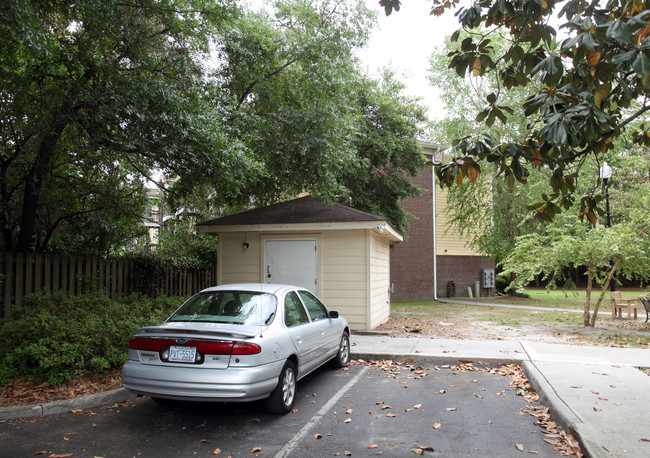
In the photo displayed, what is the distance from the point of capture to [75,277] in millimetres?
10719

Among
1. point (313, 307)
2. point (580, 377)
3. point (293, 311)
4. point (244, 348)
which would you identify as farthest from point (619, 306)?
point (244, 348)

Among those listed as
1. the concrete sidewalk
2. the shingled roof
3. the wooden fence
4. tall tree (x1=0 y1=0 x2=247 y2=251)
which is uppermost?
tall tree (x1=0 y1=0 x2=247 y2=251)

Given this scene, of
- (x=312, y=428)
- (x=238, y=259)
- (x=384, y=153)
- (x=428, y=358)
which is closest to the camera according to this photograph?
(x=312, y=428)

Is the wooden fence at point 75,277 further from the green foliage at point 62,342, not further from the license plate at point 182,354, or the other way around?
the license plate at point 182,354

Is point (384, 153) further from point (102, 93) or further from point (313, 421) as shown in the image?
point (313, 421)

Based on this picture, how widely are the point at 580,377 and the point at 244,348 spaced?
16.8ft

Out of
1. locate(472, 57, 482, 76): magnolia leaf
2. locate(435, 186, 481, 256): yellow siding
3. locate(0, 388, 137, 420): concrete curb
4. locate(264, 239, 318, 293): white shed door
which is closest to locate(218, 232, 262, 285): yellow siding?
locate(264, 239, 318, 293): white shed door

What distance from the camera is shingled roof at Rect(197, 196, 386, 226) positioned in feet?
38.7

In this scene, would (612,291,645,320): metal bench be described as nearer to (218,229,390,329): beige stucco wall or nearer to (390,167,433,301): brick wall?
(218,229,390,329): beige stucco wall

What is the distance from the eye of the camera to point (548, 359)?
833cm

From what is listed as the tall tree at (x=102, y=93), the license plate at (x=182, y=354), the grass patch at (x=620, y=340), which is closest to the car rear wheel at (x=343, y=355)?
the license plate at (x=182, y=354)

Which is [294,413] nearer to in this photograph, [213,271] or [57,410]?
[57,410]

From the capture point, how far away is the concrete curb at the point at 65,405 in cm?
537

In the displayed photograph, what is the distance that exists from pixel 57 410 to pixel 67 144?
21.2ft
